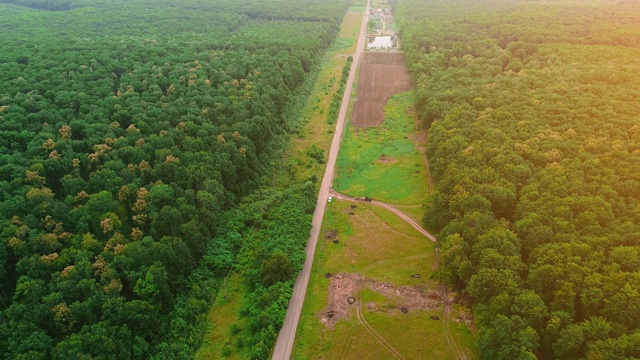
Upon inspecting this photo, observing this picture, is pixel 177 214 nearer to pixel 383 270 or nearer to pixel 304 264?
pixel 304 264

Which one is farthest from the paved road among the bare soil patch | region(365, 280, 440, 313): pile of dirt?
region(365, 280, 440, 313): pile of dirt

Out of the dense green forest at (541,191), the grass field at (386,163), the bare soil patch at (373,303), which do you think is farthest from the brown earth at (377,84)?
the bare soil patch at (373,303)

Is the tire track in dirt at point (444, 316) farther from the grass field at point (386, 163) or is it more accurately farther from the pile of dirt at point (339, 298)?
the grass field at point (386, 163)

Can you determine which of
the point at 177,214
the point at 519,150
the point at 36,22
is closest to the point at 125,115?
the point at 177,214

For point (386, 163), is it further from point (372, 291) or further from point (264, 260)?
point (264, 260)

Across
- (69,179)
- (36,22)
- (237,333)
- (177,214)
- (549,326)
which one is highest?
(36,22)
